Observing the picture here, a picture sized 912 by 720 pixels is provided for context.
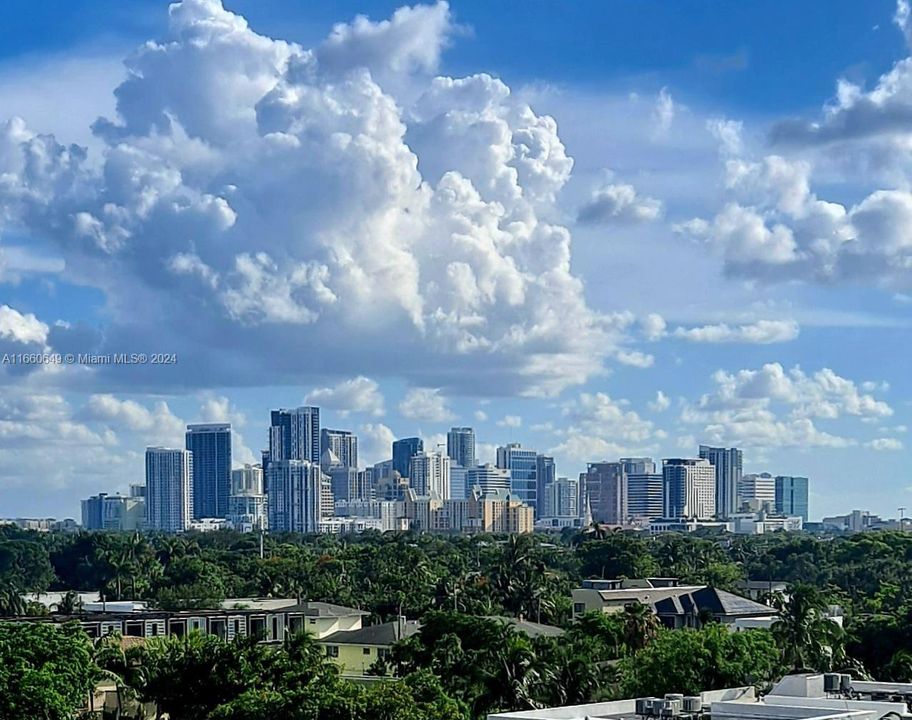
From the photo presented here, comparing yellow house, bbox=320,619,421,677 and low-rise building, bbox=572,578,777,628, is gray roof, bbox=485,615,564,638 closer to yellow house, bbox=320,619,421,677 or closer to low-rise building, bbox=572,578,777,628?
yellow house, bbox=320,619,421,677

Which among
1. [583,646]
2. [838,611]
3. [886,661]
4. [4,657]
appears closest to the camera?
[4,657]

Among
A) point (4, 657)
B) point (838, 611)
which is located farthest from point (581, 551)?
point (4, 657)

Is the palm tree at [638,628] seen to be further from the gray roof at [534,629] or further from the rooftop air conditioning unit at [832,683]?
the rooftop air conditioning unit at [832,683]

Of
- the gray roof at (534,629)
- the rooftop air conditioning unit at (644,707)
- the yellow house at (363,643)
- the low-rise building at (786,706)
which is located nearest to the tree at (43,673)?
the low-rise building at (786,706)

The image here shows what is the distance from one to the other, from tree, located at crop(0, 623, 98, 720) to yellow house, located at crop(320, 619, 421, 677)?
26236 mm

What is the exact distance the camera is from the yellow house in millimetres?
78875

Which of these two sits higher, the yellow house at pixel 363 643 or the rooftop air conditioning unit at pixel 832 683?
the rooftop air conditioning unit at pixel 832 683

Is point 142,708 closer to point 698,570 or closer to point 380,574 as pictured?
point 380,574

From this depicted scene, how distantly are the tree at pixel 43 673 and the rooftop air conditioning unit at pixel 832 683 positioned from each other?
22551 millimetres

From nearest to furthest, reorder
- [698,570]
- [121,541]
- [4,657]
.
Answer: [4,657], [698,570], [121,541]

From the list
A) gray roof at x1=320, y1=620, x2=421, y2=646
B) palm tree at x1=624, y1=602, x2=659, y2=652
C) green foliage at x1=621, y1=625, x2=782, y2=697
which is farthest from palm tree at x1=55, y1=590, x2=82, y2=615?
green foliage at x1=621, y1=625, x2=782, y2=697

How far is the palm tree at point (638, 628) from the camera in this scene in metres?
75.1

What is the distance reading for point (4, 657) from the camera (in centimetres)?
4988

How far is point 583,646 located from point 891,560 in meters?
78.7
